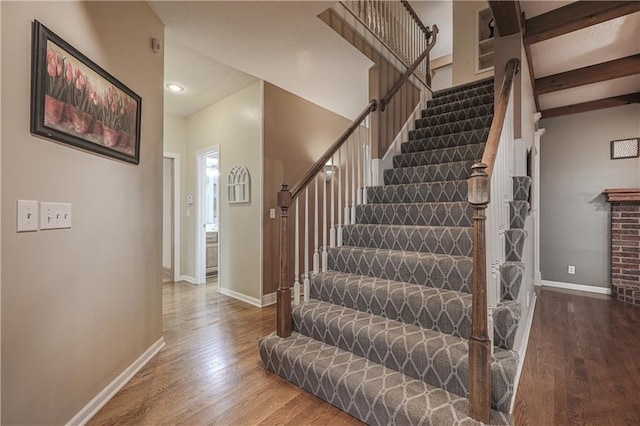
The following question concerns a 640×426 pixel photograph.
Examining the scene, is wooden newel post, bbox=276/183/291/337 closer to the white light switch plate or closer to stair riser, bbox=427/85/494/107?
the white light switch plate

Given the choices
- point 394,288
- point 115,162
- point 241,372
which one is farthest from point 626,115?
point 115,162

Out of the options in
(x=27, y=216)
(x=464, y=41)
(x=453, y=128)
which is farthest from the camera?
(x=464, y=41)

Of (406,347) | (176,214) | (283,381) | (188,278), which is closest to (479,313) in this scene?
(406,347)

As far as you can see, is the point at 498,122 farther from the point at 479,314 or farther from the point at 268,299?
the point at 268,299

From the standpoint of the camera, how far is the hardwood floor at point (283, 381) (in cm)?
157

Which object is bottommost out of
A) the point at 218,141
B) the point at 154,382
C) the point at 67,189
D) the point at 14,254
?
the point at 154,382

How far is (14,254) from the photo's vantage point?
1188mm

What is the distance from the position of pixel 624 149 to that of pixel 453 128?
2.51m

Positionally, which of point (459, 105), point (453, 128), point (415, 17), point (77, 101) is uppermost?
point (415, 17)

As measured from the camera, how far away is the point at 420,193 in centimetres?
274

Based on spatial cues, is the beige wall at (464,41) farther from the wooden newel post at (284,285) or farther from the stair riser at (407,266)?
the wooden newel post at (284,285)

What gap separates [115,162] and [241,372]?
5.34ft

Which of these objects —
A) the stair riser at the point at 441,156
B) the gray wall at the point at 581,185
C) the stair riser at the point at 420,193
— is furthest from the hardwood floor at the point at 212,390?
the gray wall at the point at 581,185

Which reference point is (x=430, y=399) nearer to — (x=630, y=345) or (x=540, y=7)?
(x=630, y=345)
